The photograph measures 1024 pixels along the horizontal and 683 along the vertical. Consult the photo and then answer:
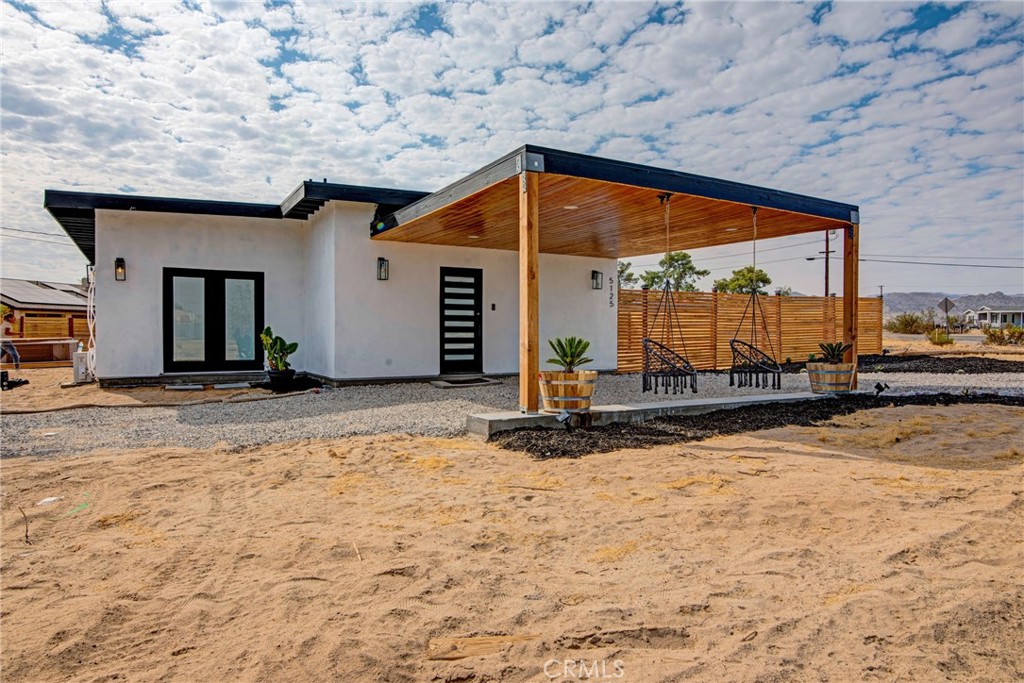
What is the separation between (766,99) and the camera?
9.13 m

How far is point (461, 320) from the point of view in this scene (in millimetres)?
10398

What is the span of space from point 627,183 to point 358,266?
499 cm

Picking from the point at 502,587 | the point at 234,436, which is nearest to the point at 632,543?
the point at 502,587

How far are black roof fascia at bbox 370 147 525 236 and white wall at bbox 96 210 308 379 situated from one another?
3251 millimetres

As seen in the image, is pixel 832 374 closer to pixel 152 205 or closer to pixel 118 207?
pixel 152 205

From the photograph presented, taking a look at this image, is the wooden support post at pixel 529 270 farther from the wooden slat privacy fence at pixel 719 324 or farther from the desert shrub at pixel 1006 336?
the desert shrub at pixel 1006 336

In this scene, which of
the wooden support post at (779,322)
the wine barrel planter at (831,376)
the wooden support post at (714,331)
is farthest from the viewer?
the wooden support post at (779,322)

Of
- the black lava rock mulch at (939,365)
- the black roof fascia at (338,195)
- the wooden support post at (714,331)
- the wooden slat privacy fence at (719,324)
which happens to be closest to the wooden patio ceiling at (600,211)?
the black roof fascia at (338,195)

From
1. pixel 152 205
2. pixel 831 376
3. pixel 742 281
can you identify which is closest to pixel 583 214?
pixel 831 376

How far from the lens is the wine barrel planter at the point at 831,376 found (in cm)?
791

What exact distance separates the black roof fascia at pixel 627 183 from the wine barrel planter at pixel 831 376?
7.06 feet

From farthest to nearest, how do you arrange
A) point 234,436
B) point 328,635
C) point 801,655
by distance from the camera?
point 234,436 < point 328,635 < point 801,655

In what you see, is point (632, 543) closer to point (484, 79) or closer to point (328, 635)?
point (328, 635)

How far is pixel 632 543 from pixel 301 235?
9549 mm
